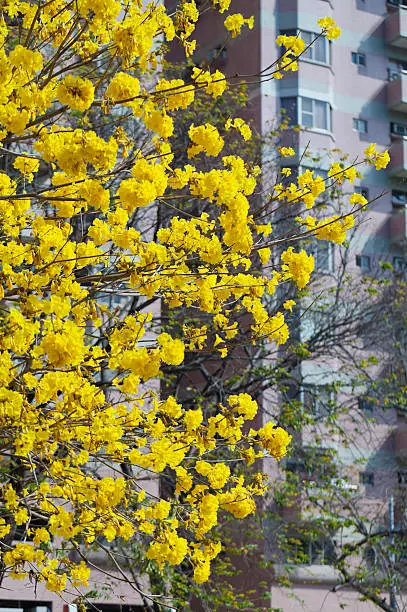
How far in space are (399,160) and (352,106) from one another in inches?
76.6

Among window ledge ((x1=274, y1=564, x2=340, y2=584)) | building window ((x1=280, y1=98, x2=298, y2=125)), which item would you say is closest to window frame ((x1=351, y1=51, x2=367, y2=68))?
building window ((x1=280, y1=98, x2=298, y2=125))

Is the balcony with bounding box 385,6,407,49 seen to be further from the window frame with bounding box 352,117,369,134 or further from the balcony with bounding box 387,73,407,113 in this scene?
the window frame with bounding box 352,117,369,134

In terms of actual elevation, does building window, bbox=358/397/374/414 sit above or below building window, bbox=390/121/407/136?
below

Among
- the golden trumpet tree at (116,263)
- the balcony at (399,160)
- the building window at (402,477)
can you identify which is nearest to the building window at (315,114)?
the balcony at (399,160)

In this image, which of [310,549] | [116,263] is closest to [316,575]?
[310,549]

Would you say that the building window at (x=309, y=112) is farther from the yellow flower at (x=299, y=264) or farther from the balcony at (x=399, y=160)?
the yellow flower at (x=299, y=264)

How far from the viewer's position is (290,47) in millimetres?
6098

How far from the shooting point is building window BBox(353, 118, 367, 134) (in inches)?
1211

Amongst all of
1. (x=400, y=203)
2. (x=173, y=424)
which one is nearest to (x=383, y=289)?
(x=400, y=203)

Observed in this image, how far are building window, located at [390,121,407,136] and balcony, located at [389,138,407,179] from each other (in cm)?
39

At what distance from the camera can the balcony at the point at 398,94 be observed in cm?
3092

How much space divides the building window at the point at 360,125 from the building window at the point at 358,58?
1.69m

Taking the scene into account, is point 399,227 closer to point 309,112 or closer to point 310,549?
point 309,112

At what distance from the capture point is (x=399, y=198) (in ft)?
102
